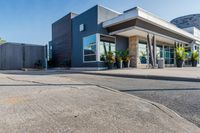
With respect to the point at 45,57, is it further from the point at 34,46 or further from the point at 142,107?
the point at 142,107

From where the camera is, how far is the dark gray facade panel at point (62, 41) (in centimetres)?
1808

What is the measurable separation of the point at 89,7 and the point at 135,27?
517 cm

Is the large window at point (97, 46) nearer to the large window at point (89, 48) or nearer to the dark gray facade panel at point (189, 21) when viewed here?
the large window at point (89, 48)

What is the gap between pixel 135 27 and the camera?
522 inches

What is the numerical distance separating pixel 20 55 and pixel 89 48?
8870mm

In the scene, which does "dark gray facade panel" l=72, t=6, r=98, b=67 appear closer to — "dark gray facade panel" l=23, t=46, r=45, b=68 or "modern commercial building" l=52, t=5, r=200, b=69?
"modern commercial building" l=52, t=5, r=200, b=69

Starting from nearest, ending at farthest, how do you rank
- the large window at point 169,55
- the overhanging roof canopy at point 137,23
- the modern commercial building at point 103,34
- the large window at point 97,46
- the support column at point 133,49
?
the overhanging roof canopy at point 137,23 → the modern commercial building at point 103,34 → the large window at point 97,46 → the support column at point 133,49 → the large window at point 169,55

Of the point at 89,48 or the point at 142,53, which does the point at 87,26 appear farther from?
the point at 142,53

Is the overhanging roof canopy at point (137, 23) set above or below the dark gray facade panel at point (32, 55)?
above

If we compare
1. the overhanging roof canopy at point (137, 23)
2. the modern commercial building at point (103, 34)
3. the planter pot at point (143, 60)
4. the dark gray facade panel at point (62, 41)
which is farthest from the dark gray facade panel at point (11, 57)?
the planter pot at point (143, 60)

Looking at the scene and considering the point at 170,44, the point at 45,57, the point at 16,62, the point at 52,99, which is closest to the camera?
the point at 52,99

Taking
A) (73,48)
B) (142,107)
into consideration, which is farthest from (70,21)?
(142,107)

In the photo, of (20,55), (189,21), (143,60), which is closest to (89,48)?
(143,60)

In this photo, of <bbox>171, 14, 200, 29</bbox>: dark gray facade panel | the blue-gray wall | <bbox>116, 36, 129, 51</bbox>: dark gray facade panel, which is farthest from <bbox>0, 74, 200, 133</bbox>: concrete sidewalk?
<bbox>171, 14, 200, 29</bbox>: dark gray facade panel
